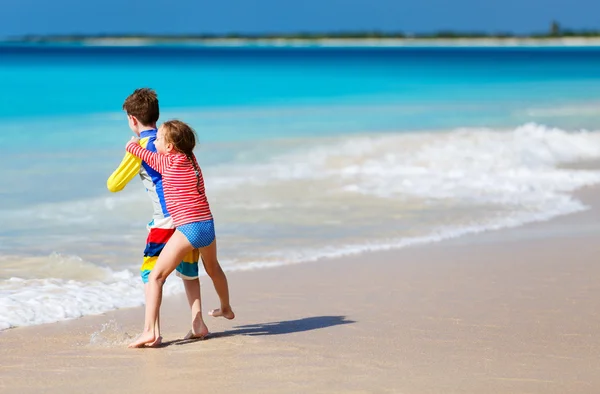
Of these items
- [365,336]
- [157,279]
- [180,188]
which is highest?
[180,188]

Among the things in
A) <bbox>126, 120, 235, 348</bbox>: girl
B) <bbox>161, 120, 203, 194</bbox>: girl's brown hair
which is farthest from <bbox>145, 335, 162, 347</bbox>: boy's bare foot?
<bbox>161, 120, 203, 194</bbox>: girl's brown hair

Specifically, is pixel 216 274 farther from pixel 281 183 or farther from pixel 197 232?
pixel 281 183

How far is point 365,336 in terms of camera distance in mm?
4926

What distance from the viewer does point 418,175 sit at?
457 inches

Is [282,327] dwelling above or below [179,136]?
below

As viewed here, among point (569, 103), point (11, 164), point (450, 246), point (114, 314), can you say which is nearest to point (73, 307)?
point (114, 314)

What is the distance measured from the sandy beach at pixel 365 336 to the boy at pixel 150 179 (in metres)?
0.37

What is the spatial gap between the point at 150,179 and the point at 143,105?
1.15ft

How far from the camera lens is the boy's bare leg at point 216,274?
475 centimetres

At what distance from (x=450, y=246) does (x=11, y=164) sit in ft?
25.1

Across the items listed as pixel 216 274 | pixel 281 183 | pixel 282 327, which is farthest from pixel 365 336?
pixel 281 183

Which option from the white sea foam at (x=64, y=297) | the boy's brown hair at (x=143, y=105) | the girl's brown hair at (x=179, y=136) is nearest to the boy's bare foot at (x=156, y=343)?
the girl's brown hair at (x=179, y=136)

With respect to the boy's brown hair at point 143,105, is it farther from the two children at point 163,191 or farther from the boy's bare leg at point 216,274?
the boy's bare leg at point 216,274

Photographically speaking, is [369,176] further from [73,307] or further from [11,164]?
[73,307]
